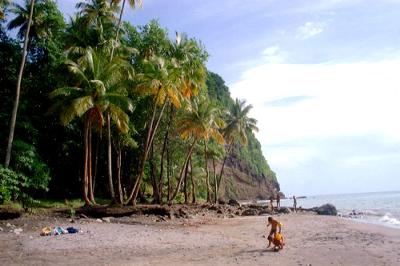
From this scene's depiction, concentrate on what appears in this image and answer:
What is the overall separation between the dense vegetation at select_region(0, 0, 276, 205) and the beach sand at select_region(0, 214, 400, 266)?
6.80m

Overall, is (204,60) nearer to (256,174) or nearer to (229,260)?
(229,260)

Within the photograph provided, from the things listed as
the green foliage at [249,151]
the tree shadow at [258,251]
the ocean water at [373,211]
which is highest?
the green foliage at [249,151]

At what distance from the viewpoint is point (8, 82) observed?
96.9 feet

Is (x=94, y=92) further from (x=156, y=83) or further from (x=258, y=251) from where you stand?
(x=258, y=251)

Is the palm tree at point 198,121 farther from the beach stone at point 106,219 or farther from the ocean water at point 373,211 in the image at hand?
the ocean water at point 373,211

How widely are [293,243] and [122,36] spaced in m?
24.1

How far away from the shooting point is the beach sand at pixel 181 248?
1184 cm

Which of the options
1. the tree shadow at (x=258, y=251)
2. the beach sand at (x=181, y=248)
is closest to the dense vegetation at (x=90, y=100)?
the beach sand at (x=181, y=248)

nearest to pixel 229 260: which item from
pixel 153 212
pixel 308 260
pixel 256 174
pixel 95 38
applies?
pixel 308 260

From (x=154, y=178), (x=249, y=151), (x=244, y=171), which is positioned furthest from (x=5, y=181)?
(x=249, y=151)

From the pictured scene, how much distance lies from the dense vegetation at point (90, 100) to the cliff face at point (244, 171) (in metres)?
58.8

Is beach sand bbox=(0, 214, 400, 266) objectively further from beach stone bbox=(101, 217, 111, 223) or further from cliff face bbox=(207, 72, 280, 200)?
cliff face bbox=(207, 72, 280, 200)

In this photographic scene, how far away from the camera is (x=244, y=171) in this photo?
106 metres

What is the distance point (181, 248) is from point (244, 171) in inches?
3660
